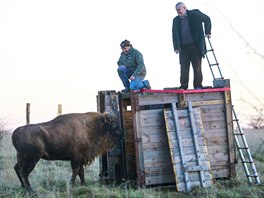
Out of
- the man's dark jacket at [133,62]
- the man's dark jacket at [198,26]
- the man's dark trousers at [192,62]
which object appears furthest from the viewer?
the man's dark trousers at [192,62]

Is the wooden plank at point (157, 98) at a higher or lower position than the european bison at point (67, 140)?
higher

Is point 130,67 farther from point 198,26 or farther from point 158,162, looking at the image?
point 158,162

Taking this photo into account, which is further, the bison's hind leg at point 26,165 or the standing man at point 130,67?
the standing man at point 130,67

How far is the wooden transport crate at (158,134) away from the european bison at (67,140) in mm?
370

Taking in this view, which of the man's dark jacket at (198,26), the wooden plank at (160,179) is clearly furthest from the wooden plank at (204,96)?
the wooden plank at (160,179)

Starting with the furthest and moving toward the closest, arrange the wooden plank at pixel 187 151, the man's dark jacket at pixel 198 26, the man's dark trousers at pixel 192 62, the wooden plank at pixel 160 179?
the man's dark trousers at pixel 192 62 → the man's dark jacket at pixel 198 26 → the wooden plank at pixel 160 179 → the wooden plank at pixel 187 151

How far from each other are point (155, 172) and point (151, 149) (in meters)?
0.49

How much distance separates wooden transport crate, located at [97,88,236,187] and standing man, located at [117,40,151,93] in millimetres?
448

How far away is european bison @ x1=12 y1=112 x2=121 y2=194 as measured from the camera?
931cm

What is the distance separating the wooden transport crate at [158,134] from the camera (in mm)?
9219

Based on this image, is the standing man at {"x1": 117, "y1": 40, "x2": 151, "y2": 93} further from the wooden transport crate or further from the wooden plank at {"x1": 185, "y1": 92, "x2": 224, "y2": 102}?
the wooden plank at {"x1": 185, "y1": 92, "x2": 224, "y2": 102}

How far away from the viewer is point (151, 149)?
9289mm

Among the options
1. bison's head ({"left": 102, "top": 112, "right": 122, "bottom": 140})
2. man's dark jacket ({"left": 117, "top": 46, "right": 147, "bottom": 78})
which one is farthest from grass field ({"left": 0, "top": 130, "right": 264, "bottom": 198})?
man's dark jacket ({"left": 117, "top": 46, "right": 147, "bottom": 78})

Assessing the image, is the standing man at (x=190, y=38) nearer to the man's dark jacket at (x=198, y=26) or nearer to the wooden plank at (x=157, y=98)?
the man's dark jacket at (x=198, y=26)
